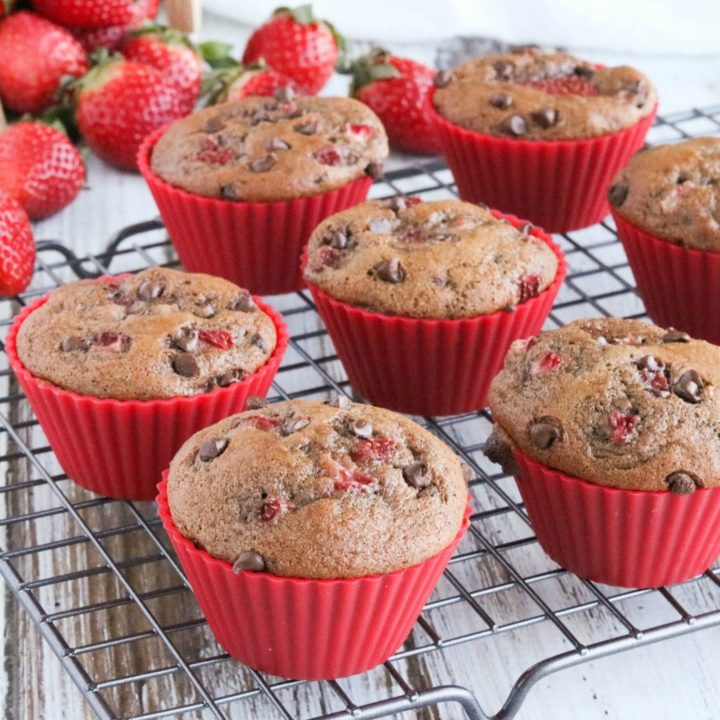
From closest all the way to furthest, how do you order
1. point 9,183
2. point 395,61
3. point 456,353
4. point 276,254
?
point 456,353 → point 276,254 → point 9,183 → point 395,61

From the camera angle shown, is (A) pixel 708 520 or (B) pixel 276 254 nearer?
(A) pixel 708 520

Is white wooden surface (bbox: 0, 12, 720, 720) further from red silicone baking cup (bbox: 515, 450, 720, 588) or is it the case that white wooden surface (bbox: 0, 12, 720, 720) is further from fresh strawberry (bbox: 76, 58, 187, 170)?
fresh strawberry (bbox: 76, 58, 187, 170)

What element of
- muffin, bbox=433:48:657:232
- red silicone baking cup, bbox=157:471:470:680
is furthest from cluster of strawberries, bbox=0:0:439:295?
red silicone baking cup, bbox=157:471:470:680

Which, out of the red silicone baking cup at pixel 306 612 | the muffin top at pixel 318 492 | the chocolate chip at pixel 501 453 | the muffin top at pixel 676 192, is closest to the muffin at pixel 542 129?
the muffin top at pixel 676 192

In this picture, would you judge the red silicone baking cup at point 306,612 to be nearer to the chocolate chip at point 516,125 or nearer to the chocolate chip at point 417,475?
the chocolate chip at point 417,475

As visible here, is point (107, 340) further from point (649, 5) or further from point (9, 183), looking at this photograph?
point (649, 5)

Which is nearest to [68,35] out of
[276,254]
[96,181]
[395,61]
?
[96,181]
